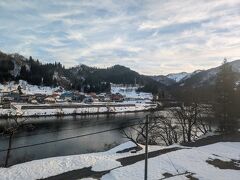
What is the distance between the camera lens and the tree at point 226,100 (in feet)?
100

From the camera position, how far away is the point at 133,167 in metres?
17.5

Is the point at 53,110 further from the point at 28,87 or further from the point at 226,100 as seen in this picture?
the point at 28,87

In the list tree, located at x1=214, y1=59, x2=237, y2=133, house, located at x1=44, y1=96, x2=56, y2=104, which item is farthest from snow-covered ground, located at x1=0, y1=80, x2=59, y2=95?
tree, located at x1=214, y1=59, x2=237, y2=133

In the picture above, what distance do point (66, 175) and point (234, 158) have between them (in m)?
11.4

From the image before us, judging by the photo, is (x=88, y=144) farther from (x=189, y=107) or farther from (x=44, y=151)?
(x=189, y=107)

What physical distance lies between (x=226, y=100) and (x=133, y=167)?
16.7m

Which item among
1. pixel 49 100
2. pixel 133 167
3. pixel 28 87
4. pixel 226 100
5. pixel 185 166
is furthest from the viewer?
pixel 28 87

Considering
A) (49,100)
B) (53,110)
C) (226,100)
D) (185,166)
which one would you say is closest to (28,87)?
(49,100)

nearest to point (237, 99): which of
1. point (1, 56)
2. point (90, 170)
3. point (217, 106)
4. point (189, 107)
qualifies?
point (217, 106)

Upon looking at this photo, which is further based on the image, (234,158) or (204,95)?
(204,95)

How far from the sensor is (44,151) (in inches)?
1251

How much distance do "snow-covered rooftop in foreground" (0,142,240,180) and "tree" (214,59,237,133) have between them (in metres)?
9.55

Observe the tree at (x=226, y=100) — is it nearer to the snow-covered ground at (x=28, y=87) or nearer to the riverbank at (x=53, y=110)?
the riverbank at (x=53, y=110)

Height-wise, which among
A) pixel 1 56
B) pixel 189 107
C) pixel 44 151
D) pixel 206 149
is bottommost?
pixel 44 151
